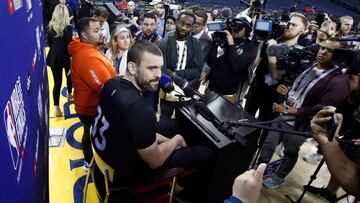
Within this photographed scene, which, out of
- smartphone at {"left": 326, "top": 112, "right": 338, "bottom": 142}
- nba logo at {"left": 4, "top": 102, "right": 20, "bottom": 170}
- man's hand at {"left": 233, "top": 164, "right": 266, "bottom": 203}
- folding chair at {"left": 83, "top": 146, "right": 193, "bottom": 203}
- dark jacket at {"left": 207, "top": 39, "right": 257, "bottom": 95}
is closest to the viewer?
nba logo at {"left": 4, "top": 102, "right": 20, "bottom": 170}

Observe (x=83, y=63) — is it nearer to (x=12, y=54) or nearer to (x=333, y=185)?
(x=12, y=54)

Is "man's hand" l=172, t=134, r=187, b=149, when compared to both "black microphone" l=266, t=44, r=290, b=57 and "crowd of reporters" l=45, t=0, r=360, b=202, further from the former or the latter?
"black microphone" l=266, t=44, r=290, b=57

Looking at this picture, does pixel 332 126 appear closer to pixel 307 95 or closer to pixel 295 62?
pixel 307 95

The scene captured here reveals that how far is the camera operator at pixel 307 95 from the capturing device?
237 centimetres

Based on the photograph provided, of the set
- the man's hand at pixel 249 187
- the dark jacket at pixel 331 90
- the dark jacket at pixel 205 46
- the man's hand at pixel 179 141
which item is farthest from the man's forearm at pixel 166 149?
the dark jacket at pixel 205 46

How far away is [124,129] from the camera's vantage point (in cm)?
163

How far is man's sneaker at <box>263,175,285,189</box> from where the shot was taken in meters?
3.00

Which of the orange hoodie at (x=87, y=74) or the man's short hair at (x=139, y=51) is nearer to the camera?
the man's short hair at (x=139, y=51)

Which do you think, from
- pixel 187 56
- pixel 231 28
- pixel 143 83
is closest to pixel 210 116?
pixel 143 83

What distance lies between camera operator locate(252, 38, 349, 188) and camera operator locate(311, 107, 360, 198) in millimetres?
605

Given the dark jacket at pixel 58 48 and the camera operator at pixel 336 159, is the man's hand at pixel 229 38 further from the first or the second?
the dark jacket at pixel 58 48

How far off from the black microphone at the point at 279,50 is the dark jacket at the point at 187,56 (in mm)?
854

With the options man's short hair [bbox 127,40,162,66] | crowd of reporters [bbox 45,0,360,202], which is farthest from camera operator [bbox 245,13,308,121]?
man's short hair [bbox 127,40,162,66]

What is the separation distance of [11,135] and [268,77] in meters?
2.95
